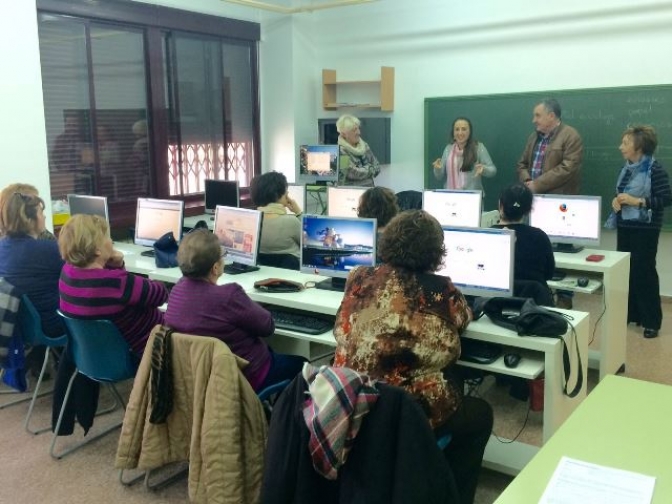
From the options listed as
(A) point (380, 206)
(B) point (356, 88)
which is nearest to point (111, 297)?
(A) point (380, 206)

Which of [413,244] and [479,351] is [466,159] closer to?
[479,351]

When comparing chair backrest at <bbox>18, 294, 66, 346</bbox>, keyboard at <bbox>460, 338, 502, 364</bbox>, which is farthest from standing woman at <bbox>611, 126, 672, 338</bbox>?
chair backrest at <bbox>18, 294, 66, 346</bbox>

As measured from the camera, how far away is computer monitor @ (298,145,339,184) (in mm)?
6656

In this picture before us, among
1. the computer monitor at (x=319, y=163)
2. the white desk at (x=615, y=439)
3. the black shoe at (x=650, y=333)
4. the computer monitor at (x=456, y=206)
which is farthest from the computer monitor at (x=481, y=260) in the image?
the computer monitor at (x=319, y=163)

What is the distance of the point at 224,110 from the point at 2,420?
4.19 meters

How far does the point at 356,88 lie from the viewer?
7434 mm

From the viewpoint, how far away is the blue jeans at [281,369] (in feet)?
9.27

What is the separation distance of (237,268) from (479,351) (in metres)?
1.77

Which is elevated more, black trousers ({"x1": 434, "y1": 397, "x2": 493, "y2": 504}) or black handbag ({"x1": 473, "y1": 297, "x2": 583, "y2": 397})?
black handbag ({"x1": 473, "y1": 297, "x2": 583, "y2": 397})

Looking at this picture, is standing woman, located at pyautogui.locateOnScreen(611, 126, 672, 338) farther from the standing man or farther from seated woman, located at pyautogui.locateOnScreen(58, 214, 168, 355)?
seated woman, located at pyautogui.locateOnScreen(58, 214, 168, 355)

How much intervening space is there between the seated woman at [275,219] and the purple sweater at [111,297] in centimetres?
129

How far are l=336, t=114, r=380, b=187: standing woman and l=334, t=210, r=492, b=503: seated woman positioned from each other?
4.01 meters

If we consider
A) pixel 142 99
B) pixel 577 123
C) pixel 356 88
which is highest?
pixel 356 88

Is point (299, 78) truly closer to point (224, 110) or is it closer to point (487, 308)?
point (224, 110)
